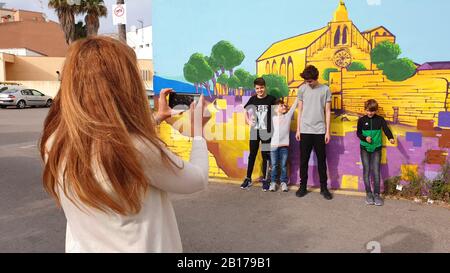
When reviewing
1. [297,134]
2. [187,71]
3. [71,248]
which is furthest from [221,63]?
[71,248]

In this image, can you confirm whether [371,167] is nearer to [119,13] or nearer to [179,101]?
[179,101]

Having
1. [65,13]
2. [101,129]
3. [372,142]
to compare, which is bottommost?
[372,142]

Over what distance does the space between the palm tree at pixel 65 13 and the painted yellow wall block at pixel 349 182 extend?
26771 mm

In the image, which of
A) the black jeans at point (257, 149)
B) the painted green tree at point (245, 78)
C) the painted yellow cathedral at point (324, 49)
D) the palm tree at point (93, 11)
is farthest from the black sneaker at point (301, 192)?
the palm tree at point (93, 11)

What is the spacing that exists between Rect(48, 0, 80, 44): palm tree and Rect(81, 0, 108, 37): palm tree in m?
0.66

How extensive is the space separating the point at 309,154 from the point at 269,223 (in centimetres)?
146

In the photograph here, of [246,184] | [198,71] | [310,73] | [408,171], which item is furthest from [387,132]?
[198,71]

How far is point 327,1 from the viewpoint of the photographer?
218 inches

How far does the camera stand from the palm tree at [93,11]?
2766 centimetres

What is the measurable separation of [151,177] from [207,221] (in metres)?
3.35

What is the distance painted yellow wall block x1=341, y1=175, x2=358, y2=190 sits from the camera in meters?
5.75

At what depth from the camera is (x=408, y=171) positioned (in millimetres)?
5414

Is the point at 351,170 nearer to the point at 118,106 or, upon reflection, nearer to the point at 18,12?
the point at 118,106

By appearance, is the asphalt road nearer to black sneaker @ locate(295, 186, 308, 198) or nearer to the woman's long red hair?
black sneaker @ locate(295, 186, 308, 198)
